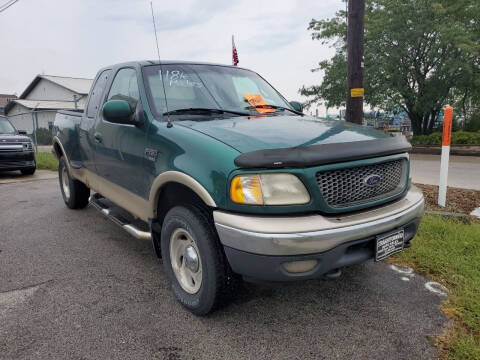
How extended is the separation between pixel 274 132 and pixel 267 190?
1.76 ft

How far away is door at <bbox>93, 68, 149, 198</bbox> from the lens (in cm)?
297

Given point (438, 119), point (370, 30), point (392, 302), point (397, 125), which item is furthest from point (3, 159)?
point (397, 125)

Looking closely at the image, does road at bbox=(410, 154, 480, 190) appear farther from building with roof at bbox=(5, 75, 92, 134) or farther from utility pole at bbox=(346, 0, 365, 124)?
building with roof at bbox=(5, 75, 92, 134)

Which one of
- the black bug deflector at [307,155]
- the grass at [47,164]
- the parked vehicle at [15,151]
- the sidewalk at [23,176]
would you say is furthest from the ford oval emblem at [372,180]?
the grass at [47,164]

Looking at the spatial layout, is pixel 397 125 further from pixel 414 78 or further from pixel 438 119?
pixel 414 78

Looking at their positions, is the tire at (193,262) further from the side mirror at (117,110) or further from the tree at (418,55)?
the tree at (418,55)

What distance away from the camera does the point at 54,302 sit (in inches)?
110

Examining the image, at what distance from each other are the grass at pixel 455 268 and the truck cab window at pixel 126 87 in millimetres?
2836

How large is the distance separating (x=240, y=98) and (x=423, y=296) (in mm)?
2209

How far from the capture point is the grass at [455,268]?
7.30 ft

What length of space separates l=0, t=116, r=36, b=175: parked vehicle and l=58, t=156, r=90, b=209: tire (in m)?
4.44

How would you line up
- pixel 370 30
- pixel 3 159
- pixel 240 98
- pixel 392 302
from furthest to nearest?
pixel 370 30, pixel 3 159, pixel 240 98, pixel 392 302

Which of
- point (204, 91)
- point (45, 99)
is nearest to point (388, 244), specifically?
point (204, 91)

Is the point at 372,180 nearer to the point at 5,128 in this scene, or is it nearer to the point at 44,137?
the point at 5,128
